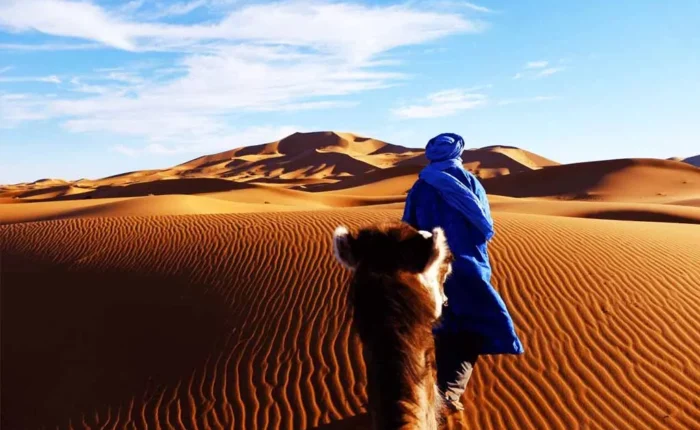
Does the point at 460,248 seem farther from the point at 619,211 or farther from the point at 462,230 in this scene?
the point at 619,211

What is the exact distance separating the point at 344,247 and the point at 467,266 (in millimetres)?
2031

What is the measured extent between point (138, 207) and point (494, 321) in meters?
20.6

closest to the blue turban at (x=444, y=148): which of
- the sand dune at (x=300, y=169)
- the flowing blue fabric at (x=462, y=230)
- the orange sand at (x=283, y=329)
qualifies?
the flowing blue fabric at (x=462, y=230)

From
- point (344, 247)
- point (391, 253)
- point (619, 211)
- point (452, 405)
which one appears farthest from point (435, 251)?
point (619, 211)

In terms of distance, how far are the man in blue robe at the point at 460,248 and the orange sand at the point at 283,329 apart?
162 cm

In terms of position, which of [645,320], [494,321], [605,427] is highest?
[494,321]

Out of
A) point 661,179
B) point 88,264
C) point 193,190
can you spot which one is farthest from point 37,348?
point 661,179

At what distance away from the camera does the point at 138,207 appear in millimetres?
22781

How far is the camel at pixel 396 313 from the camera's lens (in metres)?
2.13

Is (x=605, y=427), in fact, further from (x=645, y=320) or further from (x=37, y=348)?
(x=37, y=348)

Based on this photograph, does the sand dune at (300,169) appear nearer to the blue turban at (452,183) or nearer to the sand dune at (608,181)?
the sand dune at (608,181)

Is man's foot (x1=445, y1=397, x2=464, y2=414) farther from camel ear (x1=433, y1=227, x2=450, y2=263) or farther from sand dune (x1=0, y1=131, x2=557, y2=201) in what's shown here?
sand dune (x1=0, y1=131, x2=557, y2=201)

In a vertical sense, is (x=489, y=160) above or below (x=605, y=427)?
above

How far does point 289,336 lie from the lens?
7637mm
